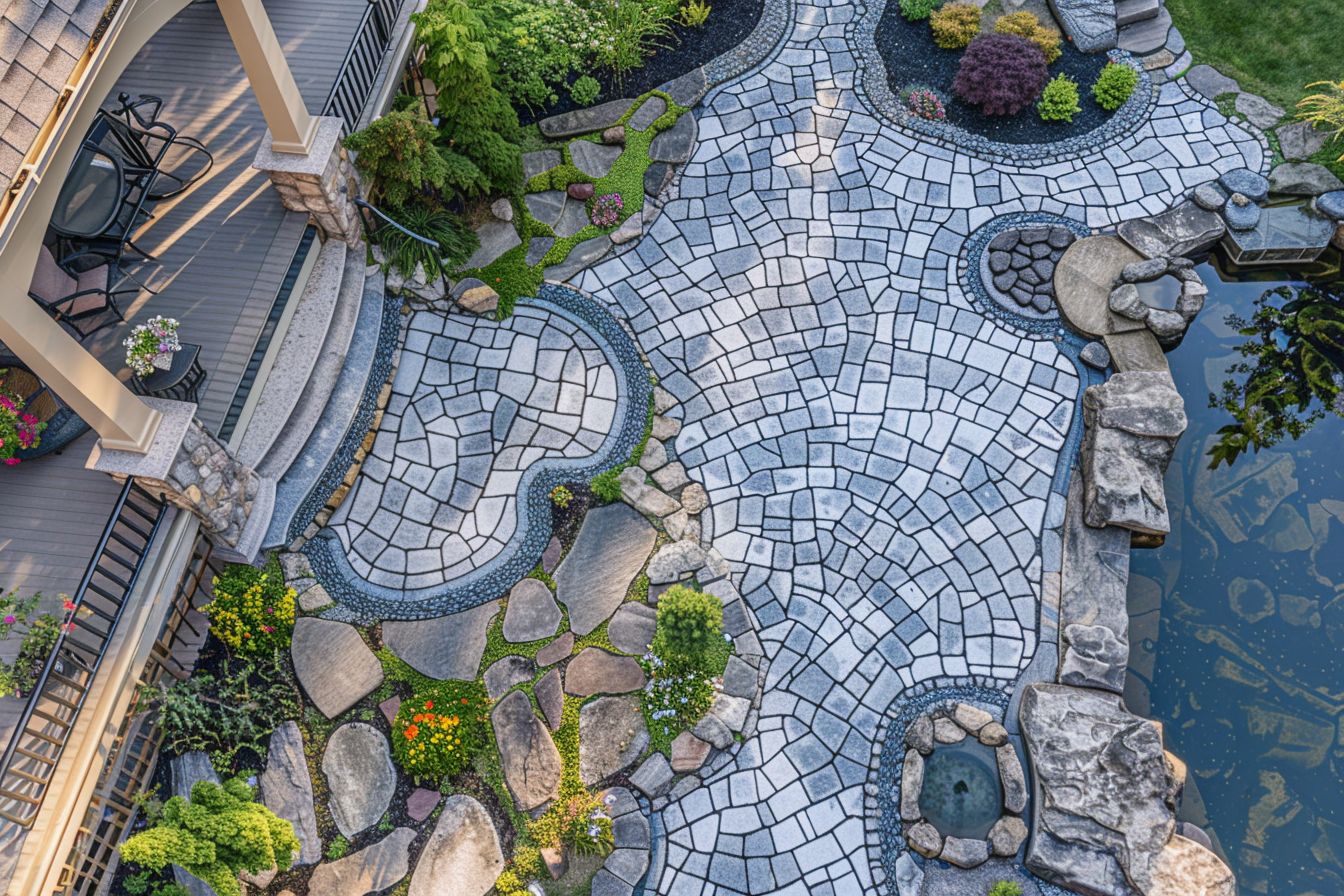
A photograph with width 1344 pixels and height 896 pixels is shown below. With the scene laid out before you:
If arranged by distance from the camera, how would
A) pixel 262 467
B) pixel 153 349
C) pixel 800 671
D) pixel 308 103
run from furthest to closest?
pixel 308 103, pixel 262 467, pixel 800 671, pixel 153 349

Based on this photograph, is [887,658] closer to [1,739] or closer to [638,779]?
[638,779]

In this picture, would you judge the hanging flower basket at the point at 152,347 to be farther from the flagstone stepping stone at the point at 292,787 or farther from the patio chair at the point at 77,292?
the flagstone stepping stone at the point at 292,787

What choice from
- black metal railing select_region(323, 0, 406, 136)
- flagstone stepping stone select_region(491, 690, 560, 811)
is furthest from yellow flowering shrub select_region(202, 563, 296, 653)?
black metal railing select_region(323, 0, 406, 136)

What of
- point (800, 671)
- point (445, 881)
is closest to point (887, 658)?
point (800, 671)

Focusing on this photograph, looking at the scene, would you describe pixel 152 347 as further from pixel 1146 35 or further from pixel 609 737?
pixel 1146 35

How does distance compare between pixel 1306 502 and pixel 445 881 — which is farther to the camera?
pixel 1306 502

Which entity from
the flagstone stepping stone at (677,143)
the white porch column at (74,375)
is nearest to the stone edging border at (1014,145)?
the flagstone stepping stone at (677,143)
